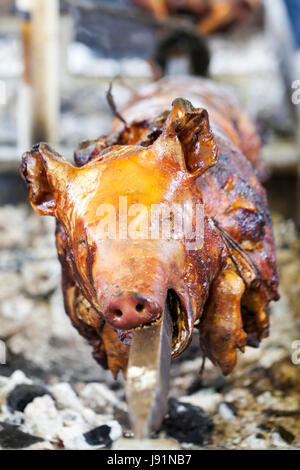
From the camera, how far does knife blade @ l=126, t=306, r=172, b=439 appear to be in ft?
4.44

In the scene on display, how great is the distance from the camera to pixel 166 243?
167 cm

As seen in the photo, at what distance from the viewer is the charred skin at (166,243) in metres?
1.61

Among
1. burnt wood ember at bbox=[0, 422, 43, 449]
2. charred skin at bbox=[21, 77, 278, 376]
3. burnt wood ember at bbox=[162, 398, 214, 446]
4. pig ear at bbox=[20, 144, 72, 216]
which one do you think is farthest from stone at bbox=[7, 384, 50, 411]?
pig ear at bbox=[20, 144, 72, 216]

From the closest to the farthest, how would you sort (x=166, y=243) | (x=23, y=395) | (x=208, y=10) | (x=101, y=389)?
(x=166, y=243) → (x=23, y=395) → (x=101, y=389) → (x=208, y=10)

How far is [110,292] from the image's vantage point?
1.54 m

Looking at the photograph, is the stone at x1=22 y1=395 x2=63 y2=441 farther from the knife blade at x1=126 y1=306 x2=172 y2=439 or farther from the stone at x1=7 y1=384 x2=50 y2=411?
the knife blade at x1=126 y1=306 x2=172 y2=439

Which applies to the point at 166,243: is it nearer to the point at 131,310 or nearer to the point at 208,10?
the point at 131,310

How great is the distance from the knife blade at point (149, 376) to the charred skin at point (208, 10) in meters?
5.40

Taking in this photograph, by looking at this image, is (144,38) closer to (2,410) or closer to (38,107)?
(38,107)

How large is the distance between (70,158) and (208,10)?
254 cm

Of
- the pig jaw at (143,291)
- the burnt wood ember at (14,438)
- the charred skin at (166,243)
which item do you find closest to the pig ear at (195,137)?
the charred skin at (166,243)

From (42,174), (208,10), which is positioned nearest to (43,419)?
(42,174)

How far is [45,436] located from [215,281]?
114cm

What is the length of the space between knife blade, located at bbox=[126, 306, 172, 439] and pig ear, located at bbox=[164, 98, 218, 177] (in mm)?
575
